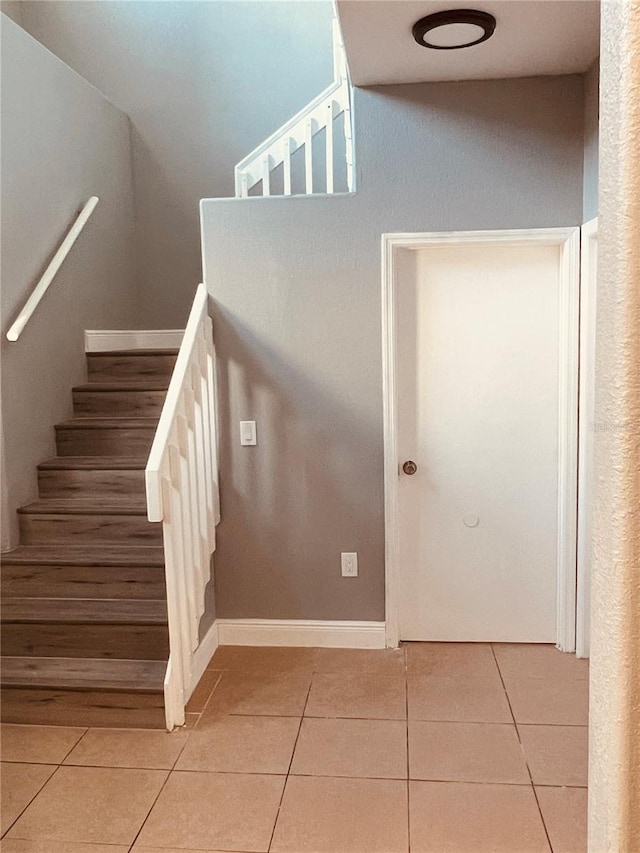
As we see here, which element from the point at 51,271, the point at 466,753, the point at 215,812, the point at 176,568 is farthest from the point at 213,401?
the point at 466,753

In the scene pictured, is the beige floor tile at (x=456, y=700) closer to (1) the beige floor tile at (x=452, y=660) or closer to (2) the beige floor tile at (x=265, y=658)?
(1) the beige floor tile at (x=452, y=660)

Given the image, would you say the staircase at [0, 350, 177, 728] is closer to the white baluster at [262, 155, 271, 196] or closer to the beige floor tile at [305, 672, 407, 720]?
the beige floor tile at [305, 672, 407, 720]

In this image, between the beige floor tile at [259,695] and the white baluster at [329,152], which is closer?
the beige floor tile at [259,695]

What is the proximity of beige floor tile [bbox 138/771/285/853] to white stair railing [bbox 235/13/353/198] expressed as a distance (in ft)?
8.28

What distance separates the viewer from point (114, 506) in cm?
337

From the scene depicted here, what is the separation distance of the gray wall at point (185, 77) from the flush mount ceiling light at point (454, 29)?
2.41 metres

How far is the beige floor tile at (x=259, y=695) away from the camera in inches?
113

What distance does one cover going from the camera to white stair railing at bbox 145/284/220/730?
2.65 m

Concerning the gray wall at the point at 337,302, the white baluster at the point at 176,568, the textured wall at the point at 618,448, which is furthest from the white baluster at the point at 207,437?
the textured wall at the point at 618,448

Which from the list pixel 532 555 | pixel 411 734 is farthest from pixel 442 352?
pixel 411 734

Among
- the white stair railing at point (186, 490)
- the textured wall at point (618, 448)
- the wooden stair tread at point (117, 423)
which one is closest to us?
the textured wall at point (618, 448)

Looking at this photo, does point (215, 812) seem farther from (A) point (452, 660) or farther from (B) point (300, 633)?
(A) point (452, 660)

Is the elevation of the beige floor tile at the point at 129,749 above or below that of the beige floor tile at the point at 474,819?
above

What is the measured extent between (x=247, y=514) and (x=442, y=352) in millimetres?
1203
